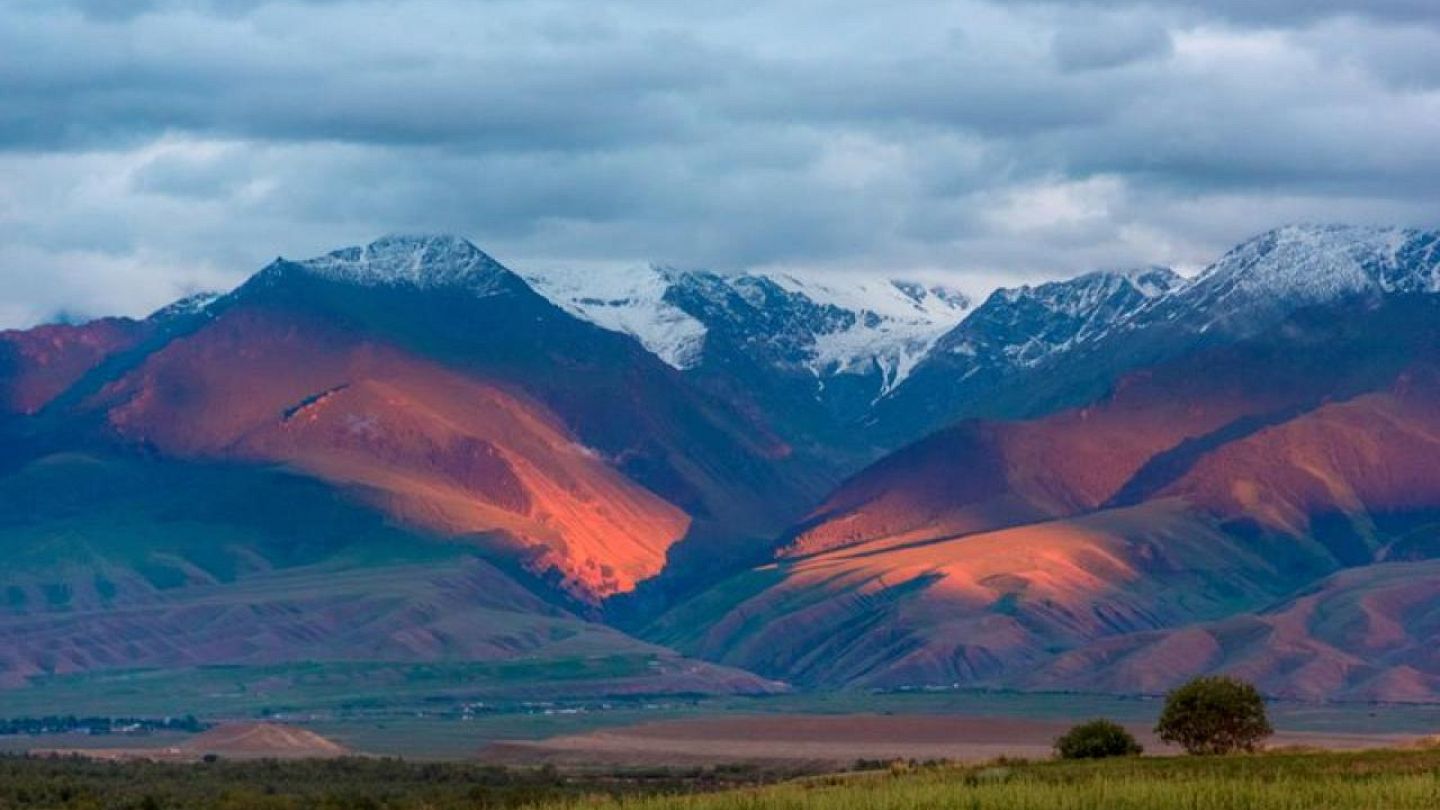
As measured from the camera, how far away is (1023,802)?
86812 millimetres

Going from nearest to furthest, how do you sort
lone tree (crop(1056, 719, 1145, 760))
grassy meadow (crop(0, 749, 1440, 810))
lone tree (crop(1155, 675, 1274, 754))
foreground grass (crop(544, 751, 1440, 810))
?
1. foreground grass (crop(544, 751, 1440, 810))
2. grassy meadow (crop(0, 749, 1440, 810))
3. lone tree (crop(1056, 719, 1145, 760))
4. lone tree (crop(1155, 675, 1274, 754))

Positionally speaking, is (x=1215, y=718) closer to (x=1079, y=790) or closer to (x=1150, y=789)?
(x=1079, y=790)

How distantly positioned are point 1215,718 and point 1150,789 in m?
51.7

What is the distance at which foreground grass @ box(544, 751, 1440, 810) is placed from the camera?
85.3 meters

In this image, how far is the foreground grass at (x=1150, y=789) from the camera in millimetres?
85312

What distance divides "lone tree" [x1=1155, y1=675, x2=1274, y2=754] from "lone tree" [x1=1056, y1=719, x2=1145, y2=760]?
11.9 ft

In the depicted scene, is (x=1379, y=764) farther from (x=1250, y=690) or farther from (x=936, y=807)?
(x=1250, y=690)

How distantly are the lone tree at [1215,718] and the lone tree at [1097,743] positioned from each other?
11.9 ft

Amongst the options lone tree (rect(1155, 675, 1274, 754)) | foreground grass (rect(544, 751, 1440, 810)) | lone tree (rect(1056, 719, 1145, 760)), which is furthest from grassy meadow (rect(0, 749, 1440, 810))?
lone tree (rect(1155, 675, 1274, 754))

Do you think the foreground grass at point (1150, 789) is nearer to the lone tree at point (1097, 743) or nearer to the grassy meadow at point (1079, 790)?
the grassy meadow at point (1079, 790)

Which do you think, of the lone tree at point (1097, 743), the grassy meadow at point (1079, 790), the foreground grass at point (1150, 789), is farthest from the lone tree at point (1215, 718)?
the foreground grass at point (1150, 789)

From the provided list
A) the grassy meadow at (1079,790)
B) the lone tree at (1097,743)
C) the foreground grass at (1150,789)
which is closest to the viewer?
the foreground grass at (1150,789)

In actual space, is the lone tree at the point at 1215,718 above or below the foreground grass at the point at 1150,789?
above

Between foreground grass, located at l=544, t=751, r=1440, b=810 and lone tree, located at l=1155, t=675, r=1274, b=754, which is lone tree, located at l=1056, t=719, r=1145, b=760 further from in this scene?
foreground grass, located at l=544, t=751, r=1440, b=810
